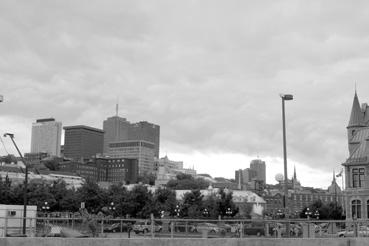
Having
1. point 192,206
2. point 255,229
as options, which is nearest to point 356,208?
point 192,206

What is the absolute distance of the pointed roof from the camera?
9862cm

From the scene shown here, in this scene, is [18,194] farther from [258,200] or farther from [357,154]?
[258,200]

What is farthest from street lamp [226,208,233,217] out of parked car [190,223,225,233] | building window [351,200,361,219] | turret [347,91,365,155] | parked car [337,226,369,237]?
parked car [190,223,225,233]

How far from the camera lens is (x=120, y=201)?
9012 centimetres

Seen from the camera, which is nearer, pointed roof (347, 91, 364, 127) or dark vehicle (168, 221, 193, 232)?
dark vehicle (168, 221, 193, 232)

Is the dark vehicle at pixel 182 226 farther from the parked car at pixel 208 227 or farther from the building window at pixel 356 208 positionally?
the building window at pixel 356 208

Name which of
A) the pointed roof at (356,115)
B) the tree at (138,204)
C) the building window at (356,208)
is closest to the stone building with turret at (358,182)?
the building window at (356,208)

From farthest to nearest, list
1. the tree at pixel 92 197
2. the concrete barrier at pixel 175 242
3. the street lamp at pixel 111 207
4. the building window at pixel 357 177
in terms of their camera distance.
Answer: the tree at pixel 92 197 < the street lamp at pixel 111 207 < the building window at pixel 357 177 < the concrete barrier at pixel 175 242

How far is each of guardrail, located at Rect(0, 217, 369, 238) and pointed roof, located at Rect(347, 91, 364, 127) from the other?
72.6 m

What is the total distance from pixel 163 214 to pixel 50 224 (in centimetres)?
6066

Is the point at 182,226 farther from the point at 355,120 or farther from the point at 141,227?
the point at 355,120

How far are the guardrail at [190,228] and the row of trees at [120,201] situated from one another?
56.3m

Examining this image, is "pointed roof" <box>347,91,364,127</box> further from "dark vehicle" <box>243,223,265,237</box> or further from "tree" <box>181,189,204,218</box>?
"dark vehicle" <box>243,223,265,237</box>

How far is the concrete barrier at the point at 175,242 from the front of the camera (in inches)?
640
